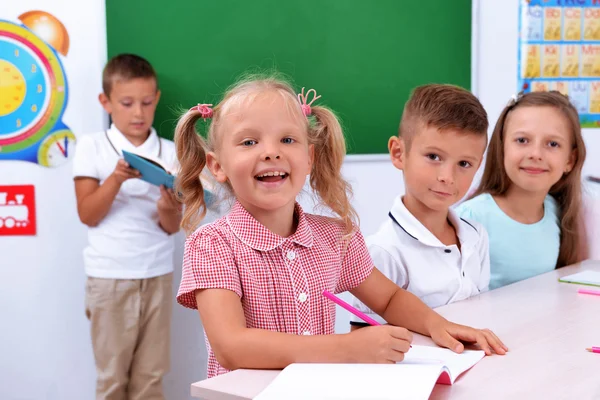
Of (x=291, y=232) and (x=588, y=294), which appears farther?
(x=588, y=294)

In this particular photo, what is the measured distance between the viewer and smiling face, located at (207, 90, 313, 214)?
1.19m

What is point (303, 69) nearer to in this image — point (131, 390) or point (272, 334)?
point (131, 390)

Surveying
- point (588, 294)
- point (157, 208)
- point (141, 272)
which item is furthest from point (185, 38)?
point (588, 294)

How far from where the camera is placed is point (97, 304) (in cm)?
240

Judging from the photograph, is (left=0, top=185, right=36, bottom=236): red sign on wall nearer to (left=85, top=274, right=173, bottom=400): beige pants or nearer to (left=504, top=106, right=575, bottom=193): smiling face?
(left=85, top=274, right=173, bottom=400): beige pants

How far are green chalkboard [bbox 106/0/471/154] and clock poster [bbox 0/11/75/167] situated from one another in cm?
21

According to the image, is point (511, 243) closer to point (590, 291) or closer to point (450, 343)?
point (590, 291)

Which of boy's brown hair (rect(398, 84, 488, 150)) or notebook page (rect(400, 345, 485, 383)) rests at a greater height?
boy's brown hair (rect(398, 84, 488, 150))

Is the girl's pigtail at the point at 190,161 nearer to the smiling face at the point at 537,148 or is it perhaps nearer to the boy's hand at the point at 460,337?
the boy's hand at the point at 460,337

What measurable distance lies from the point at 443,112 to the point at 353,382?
0.77 meters

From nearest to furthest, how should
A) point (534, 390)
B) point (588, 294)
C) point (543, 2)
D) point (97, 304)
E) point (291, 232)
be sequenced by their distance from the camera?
point (534, 390), point (291, 232), point (588, 294), point (97, 304), point (543, 2)

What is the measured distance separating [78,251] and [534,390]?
2031 mm

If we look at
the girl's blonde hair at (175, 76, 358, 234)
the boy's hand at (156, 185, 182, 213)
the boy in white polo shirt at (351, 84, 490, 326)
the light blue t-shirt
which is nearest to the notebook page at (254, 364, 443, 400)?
the girl's blonde hair at (175, 76, 358, 234)

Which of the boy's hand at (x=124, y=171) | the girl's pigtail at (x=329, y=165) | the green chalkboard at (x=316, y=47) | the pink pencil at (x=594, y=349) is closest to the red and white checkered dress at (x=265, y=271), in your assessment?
the girl's pigtail at (x=329, y=165)
